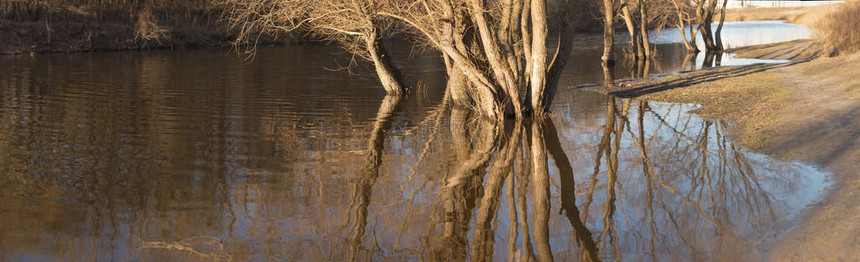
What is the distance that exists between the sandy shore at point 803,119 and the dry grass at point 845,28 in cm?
445

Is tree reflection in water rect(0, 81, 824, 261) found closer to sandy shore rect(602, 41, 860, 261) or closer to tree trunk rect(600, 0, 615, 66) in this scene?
sandy shore rect(602, 41, 860, 261)

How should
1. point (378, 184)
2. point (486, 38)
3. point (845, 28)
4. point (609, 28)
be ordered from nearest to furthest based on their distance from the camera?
point (378, 184) → point (486, 38) → point (845, 28) → point (609, 28)

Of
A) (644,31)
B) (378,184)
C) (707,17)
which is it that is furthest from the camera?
Answer: (707,17)

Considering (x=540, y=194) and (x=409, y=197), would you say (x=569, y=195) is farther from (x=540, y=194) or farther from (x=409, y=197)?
(x=409, y=197)

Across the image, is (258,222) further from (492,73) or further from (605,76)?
(605,76)

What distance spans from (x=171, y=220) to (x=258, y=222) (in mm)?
1011

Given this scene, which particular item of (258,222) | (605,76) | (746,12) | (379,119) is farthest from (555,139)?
(746,12)

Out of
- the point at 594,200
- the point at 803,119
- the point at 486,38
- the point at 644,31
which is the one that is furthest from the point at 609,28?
the point at 594,200

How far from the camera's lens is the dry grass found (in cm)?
2991

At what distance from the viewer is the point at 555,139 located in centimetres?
1505

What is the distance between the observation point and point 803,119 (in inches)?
552

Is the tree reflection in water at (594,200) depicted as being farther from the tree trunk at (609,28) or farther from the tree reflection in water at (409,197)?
the tree trunk at (609,28)

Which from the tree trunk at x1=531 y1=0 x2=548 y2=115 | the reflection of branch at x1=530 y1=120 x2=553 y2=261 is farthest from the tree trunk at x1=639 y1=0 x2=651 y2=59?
the reflection of branch at x1=530 y1=120 x2=553 y2=261

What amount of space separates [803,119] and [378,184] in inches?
319
